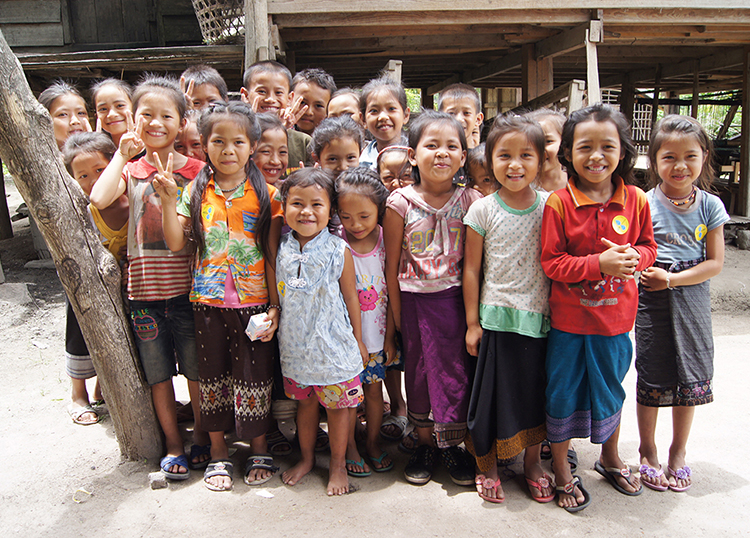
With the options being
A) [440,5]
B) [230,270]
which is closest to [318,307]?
[230,270]

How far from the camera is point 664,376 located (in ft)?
7.43

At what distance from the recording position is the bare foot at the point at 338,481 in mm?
2233

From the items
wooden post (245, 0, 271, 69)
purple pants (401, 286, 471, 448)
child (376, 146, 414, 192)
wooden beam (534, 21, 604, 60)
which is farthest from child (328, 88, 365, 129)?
wooden beam (534, 21, 604, 60)

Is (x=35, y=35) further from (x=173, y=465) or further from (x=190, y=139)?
(x=173, y=465)

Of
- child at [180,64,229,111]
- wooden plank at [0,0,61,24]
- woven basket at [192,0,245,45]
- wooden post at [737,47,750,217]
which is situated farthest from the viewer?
wooden post at [737,47,750,217]

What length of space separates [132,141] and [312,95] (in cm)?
135

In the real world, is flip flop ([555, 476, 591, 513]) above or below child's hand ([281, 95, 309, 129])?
below

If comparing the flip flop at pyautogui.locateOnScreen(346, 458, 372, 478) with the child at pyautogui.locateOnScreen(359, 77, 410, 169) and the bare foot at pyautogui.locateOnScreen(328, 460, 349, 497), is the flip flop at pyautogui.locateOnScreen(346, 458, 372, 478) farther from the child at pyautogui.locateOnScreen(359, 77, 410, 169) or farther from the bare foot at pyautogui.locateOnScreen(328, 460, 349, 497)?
the child at pyautogui.locateOnScreen(359, 77, 410, 169)

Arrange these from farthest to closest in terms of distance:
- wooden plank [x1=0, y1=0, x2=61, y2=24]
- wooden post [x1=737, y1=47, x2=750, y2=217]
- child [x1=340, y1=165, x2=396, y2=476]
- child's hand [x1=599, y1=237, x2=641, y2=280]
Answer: wooden post [x1=737, y1=47, x2=750, y2=217] < wooden plank [x1=0, y1=0, x2=61, y2=24] < child [x1=340, y1=165, x2=396, y2=476] < child's hand [x1=599, y1=237, x2=641, y2=280]

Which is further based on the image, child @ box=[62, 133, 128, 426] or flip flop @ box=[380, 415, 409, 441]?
flip flop @ box=[380, 415, 409, 441]

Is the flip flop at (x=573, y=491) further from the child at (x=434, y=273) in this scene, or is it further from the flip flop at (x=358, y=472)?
the flip flop at (x=358, y=472)

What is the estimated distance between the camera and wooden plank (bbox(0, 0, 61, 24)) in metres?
5.97

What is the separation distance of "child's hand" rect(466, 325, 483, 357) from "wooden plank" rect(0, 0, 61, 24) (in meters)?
6.56

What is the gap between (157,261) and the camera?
228 cm
